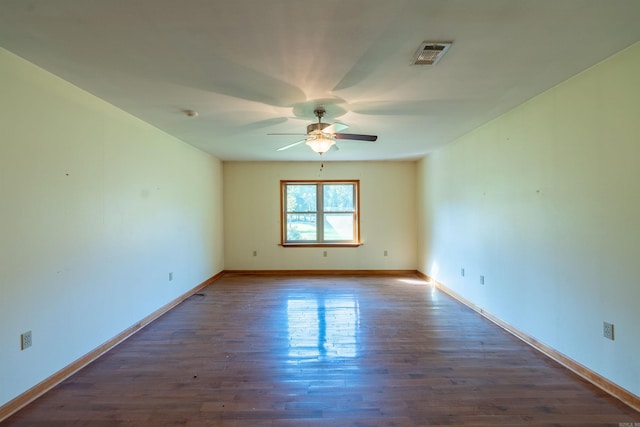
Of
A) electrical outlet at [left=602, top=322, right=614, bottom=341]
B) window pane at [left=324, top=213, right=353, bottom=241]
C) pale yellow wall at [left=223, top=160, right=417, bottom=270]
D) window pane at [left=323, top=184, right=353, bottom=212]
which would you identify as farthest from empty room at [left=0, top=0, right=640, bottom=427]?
window pane at [left=324, top=213, right=353, bottom=241]

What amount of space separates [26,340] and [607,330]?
4124 millimetres

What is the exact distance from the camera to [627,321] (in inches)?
79.6

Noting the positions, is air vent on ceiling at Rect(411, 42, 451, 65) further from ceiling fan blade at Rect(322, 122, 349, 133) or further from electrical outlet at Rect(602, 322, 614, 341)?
electrical outlet at Rect(602, 322, 614, 341)

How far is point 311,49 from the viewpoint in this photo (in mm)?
1914

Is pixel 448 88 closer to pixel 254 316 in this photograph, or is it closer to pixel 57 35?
pixel 57 35

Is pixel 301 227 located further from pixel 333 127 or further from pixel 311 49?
pixel 311 49

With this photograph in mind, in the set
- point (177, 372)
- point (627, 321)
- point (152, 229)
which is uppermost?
point (152, 229)

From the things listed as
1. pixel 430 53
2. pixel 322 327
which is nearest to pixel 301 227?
pixel 322 327

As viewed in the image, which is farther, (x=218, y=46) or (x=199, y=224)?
(x=199, y=224)

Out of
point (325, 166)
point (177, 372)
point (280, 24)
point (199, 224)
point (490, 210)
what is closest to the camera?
point (280, 24)

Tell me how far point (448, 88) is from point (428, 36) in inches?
33.8

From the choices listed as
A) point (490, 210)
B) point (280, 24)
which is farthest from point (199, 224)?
point (490, 210)

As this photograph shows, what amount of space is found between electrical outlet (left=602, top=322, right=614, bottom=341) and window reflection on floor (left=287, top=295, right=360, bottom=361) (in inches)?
74.1

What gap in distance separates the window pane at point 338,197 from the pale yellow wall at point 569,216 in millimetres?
2754
